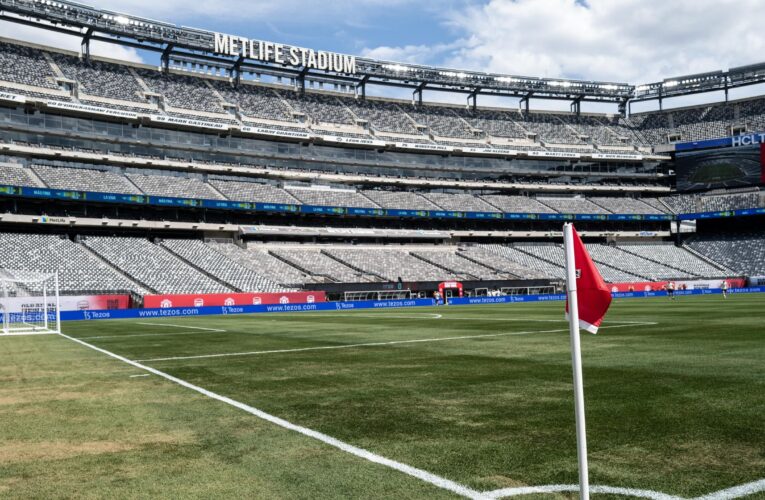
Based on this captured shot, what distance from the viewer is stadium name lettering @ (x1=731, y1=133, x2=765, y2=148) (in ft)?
252

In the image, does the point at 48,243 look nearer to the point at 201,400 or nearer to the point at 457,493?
the point at 201,400

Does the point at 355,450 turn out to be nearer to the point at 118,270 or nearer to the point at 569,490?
the point at 569,490

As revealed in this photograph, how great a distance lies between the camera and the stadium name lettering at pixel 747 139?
252ft

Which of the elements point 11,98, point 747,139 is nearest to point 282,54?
point 11,98

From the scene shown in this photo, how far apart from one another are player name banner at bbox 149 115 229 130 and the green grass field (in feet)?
174

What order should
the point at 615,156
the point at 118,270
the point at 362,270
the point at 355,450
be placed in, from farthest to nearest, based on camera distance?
1. the point at 615,156
2. the point at 362,270
3. the point at 118,270
4. the point at 355,450

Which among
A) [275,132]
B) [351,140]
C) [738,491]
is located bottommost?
[738,491]

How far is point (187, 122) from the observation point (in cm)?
6500

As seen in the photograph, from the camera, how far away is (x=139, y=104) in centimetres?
6450

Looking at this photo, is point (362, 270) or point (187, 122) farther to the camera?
point (187, 122)

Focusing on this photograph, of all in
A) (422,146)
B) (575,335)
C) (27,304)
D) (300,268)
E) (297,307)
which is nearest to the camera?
(575,335)

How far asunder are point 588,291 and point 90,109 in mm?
63854

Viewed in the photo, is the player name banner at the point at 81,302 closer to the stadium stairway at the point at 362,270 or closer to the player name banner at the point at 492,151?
the stadium stairway at the point at 362,270

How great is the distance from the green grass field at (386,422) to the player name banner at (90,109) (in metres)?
50.8
